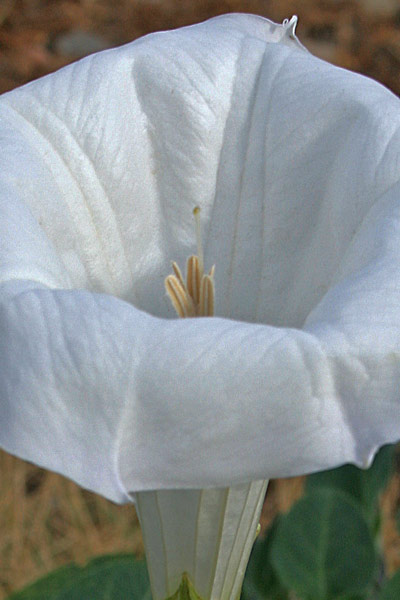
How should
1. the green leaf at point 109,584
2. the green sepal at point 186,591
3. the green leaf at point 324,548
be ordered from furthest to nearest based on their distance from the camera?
the green leaf at point 324,548 → the green leaf at point 109,584 → the green sepal at point 186,591

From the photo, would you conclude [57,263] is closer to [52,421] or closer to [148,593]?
[52,421]

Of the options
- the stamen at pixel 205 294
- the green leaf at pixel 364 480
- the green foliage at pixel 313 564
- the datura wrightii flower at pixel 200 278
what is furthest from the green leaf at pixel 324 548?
the stamen at pixel 205 294

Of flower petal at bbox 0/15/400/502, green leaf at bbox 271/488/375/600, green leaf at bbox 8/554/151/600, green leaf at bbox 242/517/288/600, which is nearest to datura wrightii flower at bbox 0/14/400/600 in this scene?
flower petal at bbox 0/15/400/502

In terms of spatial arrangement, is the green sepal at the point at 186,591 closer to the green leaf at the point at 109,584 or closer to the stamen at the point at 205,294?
the stamen at the point at 205,294

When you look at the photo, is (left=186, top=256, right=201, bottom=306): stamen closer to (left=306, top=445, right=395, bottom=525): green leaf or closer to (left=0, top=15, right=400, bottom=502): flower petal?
(left=0, top=15, right=400, bottom=502): flower petal

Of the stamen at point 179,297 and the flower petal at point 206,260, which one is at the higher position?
the flower petal at point 206,260

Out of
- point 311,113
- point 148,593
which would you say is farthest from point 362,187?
point 148,593
